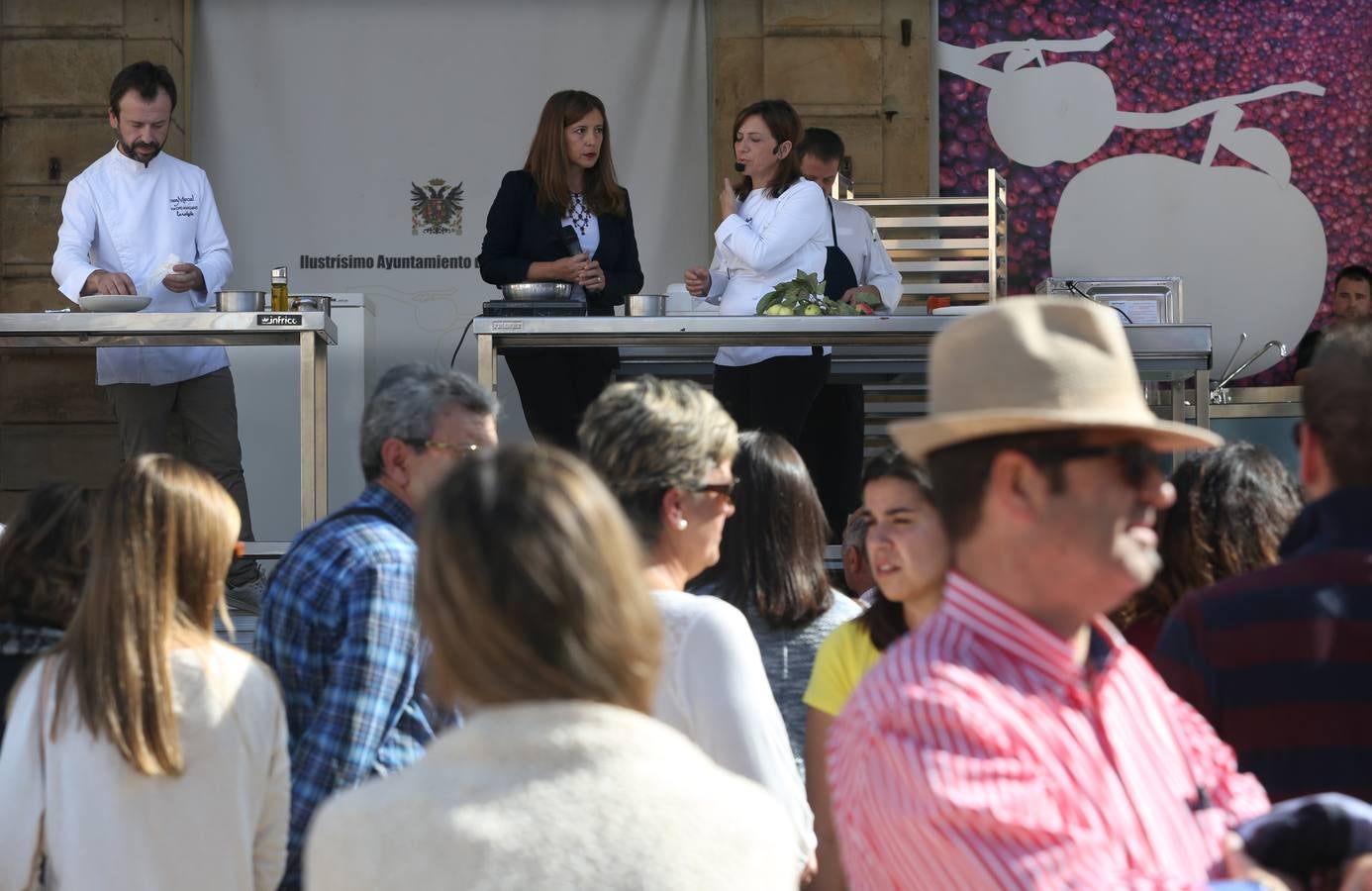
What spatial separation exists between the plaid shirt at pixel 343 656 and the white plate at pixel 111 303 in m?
3.09

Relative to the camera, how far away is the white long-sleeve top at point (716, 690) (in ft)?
7.88

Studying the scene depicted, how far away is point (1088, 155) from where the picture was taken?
873 centimetres

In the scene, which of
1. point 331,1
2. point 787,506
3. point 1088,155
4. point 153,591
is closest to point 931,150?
point 1088,155

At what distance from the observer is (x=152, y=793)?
2.46m

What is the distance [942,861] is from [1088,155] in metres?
7.74

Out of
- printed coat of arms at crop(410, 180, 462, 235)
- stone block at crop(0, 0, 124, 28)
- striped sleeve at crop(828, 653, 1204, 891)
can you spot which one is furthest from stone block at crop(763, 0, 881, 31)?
striped sleeve at crop(828, 653, 1204, 891)

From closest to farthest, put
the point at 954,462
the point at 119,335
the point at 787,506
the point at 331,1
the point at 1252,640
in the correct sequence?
the point at 954,462, the point at 1252,640, the point at 787,506, the point at 119,335, the point at 331,1

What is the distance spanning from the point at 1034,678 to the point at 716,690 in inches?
35.6

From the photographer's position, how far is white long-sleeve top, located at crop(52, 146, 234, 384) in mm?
6238

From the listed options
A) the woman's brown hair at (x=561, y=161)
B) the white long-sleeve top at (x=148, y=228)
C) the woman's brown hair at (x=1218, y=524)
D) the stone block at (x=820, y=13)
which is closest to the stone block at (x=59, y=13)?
the white long-sleeve top at (x=148, y=228)

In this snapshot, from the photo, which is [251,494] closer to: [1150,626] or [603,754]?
[1150,626]

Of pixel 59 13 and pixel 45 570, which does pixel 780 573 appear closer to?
pixel 45 570

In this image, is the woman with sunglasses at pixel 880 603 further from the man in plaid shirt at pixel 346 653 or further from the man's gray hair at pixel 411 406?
the man's gray hair at pixel 411 406

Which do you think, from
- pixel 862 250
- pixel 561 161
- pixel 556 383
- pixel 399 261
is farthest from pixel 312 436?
pixel 399 261
